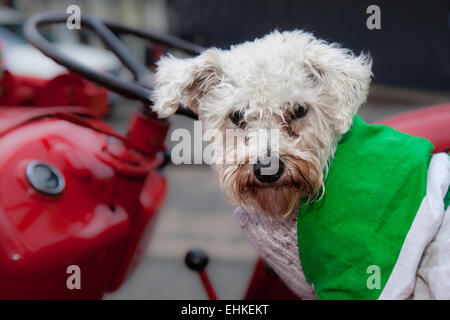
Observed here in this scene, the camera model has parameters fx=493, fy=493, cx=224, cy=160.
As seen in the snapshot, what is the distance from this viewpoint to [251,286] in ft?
6.30

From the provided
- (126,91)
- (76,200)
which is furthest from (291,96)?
(76,200)

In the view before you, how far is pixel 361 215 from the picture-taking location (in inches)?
49.5

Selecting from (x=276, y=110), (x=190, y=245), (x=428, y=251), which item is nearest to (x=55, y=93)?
(x=276, y=110)

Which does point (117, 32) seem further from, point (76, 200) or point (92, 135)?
point (76, 200)

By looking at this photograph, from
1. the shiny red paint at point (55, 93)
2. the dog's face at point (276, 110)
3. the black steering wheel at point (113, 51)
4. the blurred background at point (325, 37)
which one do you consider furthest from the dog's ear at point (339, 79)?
the blurred background at point (325, 37)

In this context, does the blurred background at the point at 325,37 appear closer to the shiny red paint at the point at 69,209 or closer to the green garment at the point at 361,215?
the shiny red paint at the point at 69,209

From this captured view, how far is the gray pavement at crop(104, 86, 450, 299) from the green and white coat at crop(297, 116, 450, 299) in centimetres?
82

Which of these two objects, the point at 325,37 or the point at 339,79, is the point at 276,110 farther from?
the point at 325,37

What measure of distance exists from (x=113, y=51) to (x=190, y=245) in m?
2.04

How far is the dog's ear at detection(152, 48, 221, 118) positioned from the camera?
143cm

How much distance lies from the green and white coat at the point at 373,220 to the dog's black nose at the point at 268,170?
0.42ft

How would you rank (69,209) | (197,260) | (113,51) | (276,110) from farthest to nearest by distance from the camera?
1. (113,51)
2. (197,260)
3. (69,209)
4. (276,110)
